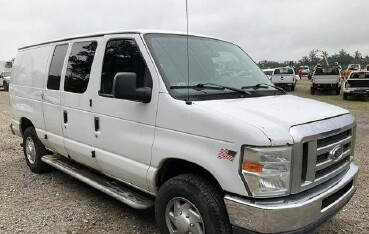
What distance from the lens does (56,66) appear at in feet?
17.3

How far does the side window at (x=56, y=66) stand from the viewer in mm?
5126

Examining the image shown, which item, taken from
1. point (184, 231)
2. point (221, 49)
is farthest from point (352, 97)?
point (184, 231)

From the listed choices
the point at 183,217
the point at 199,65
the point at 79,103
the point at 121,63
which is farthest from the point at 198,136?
the point at 79,103

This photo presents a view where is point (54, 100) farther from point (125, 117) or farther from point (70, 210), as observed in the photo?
point (125, 117)

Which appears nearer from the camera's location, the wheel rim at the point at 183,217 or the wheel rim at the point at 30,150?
the wheel rim at the point at 183,217

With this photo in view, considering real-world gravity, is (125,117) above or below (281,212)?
above

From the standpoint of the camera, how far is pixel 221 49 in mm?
4414

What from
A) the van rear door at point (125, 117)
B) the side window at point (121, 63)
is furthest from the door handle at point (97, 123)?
the side window at point (121, 63)

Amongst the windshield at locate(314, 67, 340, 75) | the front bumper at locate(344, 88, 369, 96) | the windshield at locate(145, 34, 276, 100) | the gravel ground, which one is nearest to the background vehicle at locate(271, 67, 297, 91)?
the windshield at locate(314, 67, 340, 75)

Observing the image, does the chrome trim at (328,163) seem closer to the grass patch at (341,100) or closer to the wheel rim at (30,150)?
the wheel rim at (30,150)

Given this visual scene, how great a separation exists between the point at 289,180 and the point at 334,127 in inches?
28.3

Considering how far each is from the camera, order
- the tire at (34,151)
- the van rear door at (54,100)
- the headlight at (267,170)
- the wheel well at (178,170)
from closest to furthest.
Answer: the headlight at (267,170) → the wheel well at (178,170) → the van rear door at (54,100) → the tire at (34,151)

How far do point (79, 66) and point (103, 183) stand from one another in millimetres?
1484

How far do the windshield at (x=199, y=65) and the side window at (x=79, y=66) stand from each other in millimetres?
1027
